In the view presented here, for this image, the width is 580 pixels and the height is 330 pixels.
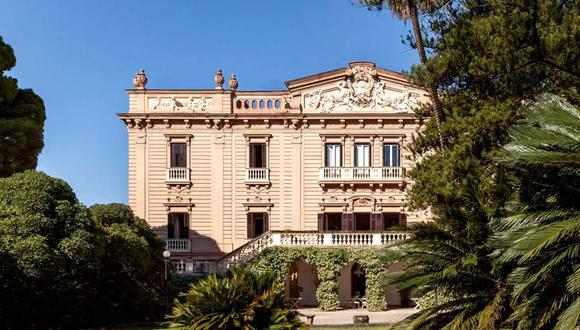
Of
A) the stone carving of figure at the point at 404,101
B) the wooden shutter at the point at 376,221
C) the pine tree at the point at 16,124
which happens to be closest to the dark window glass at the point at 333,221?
the wooden shutter at the point at 376,221

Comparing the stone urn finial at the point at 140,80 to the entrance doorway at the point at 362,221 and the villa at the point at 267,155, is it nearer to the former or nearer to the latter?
the villa at the point at 267,155

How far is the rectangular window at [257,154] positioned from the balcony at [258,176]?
13.8 inches

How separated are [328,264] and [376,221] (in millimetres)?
4743

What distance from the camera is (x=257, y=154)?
34.5 meters

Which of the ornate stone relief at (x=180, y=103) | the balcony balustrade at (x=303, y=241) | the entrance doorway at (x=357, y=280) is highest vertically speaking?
the ornate stone relief at (x=180, y=103)

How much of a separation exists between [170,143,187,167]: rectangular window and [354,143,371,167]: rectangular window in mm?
8300

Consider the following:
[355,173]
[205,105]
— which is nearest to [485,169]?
[355,173]

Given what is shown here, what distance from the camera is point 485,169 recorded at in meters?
14.4

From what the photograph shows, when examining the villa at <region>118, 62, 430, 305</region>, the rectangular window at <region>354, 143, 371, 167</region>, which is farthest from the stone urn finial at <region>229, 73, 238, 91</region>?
the rectangular window at <region>354, 143, 371, 167</region>

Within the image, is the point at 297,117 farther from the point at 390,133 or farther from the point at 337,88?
the point at 390,133

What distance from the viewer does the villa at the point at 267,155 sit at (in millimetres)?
33906

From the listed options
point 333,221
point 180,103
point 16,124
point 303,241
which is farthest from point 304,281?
A: point 16,124

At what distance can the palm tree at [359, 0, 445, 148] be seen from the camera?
1614 cm

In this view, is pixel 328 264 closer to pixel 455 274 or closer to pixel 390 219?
pixel 390 219
